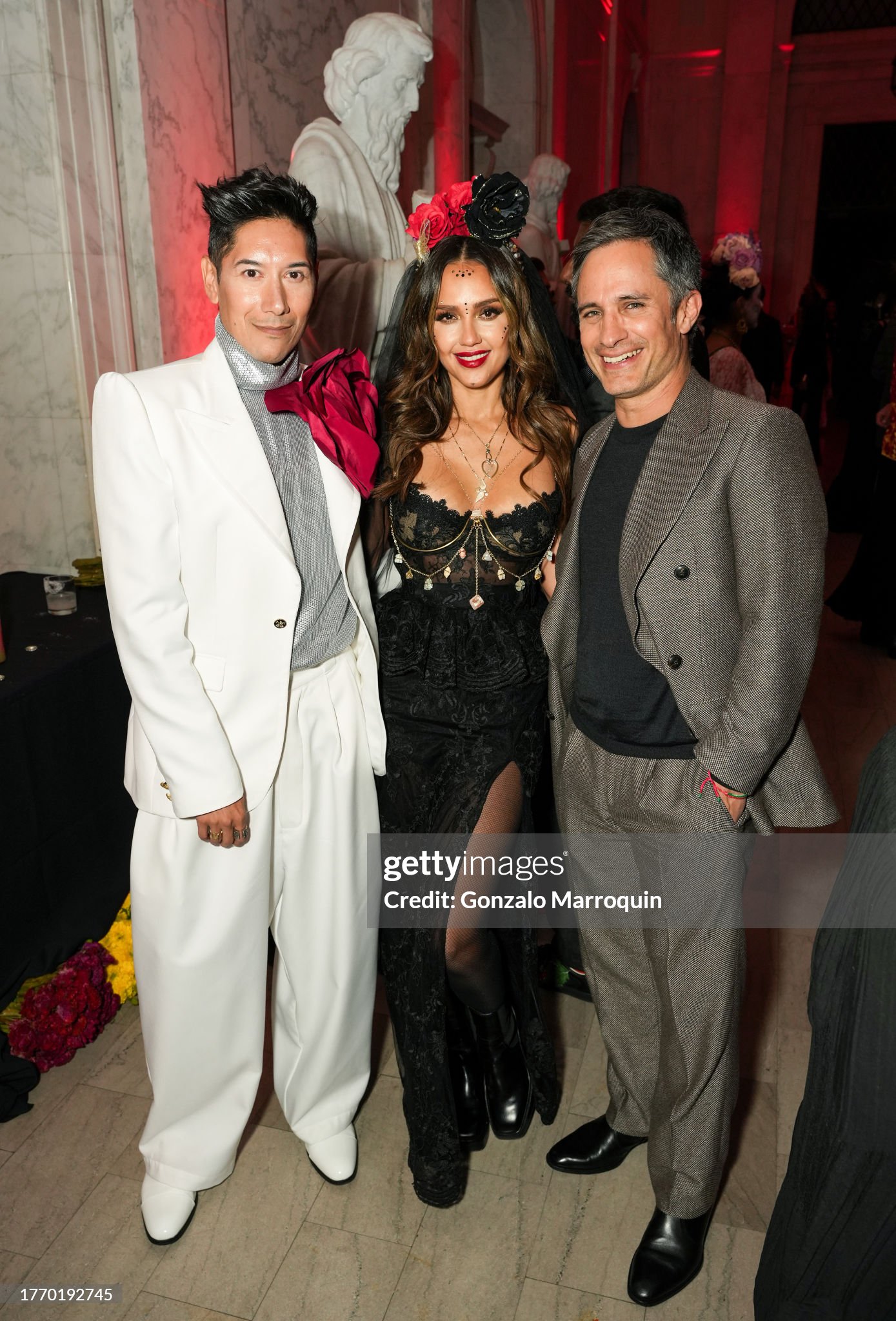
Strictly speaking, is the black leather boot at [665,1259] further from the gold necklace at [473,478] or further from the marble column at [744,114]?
the marble column at [744,114]

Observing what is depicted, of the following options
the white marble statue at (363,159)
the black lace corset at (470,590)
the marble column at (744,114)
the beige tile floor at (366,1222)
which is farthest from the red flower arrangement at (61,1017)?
the marble column at (744,114)

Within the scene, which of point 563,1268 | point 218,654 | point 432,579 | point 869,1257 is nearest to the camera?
point 869,1257

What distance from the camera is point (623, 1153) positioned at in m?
2.39

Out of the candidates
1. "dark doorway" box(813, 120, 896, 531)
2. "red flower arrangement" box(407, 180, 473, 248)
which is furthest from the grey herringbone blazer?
"dark doorway" box(813, 120, 896, 531)

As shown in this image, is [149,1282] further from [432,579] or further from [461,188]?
[461,188]

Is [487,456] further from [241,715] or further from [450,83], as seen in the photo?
[450,83]

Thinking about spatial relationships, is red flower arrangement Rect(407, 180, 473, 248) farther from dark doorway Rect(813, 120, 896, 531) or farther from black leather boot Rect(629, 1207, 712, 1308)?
dark doorway Rect(813, 120, 896, 531)

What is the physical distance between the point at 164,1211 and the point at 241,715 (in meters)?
1.11

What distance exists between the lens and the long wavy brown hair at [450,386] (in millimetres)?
2211

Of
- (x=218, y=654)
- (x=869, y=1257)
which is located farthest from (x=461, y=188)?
(x=869, y=1257)

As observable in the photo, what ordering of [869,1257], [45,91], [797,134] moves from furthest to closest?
[797,134] < [45,91] < [869,1257]

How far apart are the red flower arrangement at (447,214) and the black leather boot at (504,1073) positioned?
180 centimetres

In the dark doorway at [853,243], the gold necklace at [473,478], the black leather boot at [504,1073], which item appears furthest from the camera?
the dark doorway at [853,243]

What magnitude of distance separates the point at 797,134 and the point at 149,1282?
14.9m
